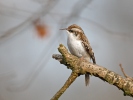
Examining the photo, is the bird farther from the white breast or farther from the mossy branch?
the mossy branch

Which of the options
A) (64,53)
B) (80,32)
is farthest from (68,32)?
(64,53)

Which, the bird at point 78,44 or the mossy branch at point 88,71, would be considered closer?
the mossy branch at point 88,71

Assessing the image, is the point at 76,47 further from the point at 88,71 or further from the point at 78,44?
the point at 88,71

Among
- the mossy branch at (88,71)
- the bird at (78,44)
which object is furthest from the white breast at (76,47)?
the mossy branch at (88,71)

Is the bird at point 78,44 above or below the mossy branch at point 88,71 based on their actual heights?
above

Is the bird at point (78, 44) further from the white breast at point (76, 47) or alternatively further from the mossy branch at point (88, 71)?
the mossy branch at point (88, 71)

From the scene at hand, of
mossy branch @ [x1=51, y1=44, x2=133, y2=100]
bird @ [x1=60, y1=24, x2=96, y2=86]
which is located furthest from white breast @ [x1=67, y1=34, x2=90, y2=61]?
mossy branch @ [x1=51, y1=44, x2=133, y2=100]

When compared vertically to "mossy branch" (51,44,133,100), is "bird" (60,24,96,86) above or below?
above
